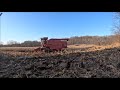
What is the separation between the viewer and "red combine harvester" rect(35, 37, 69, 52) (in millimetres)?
7184

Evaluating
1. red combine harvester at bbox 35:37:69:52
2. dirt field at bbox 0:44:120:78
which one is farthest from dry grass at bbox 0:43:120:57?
red combine harvester at bbox 35:37:69:52

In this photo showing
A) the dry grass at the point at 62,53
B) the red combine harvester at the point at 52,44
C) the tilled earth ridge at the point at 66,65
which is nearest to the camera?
the tilled earth ridge at the point at 66,65

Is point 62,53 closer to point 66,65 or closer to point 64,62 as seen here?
point 64,62

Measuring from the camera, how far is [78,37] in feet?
23.6

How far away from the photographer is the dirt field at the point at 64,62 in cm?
709

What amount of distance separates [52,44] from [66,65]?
1.96 feet

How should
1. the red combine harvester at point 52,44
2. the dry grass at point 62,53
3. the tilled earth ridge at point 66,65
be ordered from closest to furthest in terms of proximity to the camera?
the tilled earth ridge at point 66,65 < the red combine harvester at point 52,44 < the dry grass at point 62,53

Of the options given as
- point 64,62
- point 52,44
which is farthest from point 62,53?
point 52,44

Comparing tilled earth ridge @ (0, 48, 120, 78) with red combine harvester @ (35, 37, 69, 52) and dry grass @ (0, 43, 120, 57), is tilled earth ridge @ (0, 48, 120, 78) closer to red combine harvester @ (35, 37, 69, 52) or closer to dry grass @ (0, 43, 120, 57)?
dry grass @ (0, 43, 120, 57)

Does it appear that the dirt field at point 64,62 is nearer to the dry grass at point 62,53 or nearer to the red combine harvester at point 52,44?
the dry grass at point 62,53

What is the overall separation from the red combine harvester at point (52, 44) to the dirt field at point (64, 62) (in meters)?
0.12

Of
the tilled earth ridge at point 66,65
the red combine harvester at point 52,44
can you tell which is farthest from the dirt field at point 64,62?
the red combine harvester at point 52,44

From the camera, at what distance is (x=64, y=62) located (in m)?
7.37
